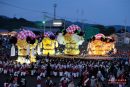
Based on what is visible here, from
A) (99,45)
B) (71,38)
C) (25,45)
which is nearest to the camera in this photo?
(25,45)

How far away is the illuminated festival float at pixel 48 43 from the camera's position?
1948 inches

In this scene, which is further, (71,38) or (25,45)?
(71,38)

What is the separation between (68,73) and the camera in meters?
31.5

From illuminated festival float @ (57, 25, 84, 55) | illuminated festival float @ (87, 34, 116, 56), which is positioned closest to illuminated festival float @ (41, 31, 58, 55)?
illuminated festival float @ (57, 25, 84, 55)

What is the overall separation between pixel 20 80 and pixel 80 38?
2614 centimetres

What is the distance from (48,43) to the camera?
50.0 meters

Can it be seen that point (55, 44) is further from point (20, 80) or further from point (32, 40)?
point (20, 80)

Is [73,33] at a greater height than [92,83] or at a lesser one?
greater

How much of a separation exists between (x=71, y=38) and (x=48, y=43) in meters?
3.12

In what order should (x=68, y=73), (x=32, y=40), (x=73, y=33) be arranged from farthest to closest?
(x=73, y=33) → (x=32, y=40) → (x=68, y=73)

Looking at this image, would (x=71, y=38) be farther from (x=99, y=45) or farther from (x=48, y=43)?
(x=99, y=45)

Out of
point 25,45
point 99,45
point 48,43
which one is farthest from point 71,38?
point 25,45

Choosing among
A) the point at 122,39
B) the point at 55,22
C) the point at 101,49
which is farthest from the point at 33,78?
the point at 55,22

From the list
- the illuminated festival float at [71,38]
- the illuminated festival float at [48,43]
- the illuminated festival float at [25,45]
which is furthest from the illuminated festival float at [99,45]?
the illuminated festival float at [25,45]
